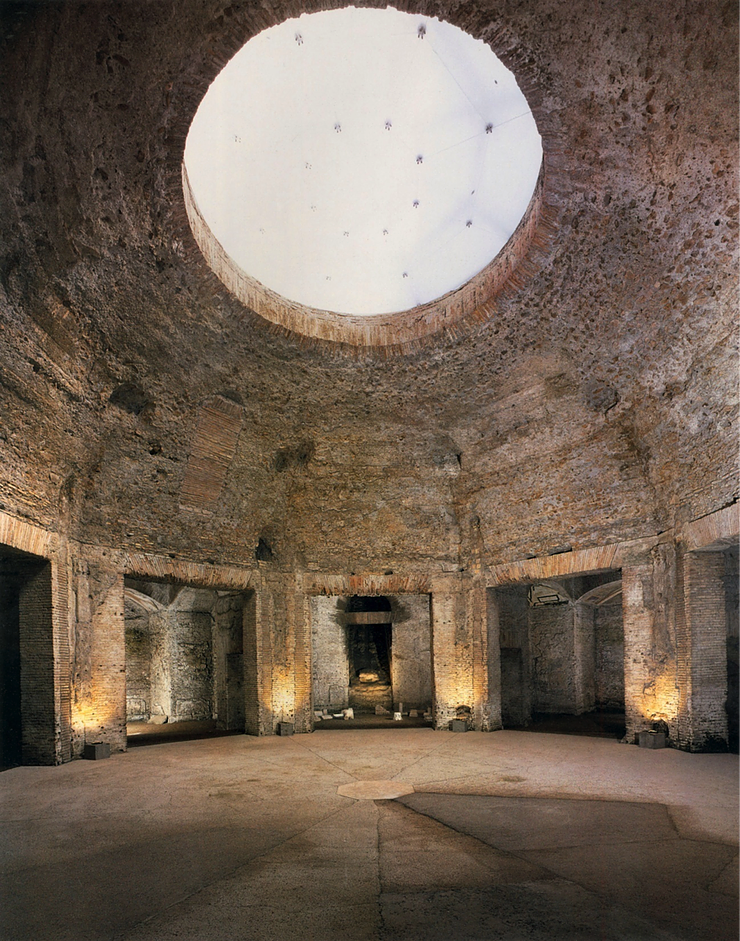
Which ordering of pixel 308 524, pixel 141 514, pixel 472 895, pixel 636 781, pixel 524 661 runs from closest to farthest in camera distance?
pixel 472 895
pixel 636 781
pixel 141 514
pixel 308 524
pixel 524 661

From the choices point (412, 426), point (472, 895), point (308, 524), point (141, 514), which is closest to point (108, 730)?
point (141, 514)

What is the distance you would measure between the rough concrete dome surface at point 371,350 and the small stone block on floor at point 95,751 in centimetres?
275

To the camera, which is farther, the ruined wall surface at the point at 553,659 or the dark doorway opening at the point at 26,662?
the ruined wall surface at the point at 553,659

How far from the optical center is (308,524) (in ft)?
39.3

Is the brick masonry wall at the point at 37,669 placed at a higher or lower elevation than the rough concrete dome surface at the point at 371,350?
lower

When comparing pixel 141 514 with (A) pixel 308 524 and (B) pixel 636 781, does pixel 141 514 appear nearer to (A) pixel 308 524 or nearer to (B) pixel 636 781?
(A) pixel 308 524

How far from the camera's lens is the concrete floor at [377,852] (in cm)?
385

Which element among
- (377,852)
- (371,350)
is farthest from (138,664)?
(377,852)

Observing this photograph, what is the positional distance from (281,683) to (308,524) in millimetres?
2709

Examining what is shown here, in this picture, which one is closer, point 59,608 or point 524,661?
point 59,608

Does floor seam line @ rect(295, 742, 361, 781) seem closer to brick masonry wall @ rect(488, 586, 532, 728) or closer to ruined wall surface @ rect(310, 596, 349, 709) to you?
brick masonry wall @ rect(488, 586, 532, 728)

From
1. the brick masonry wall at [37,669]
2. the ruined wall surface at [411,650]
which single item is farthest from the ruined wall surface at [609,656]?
the brick masonry wall at [37,669]

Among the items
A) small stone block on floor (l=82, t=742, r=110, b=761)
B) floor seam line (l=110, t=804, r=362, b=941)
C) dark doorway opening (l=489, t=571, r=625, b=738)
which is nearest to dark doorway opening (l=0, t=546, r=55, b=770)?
small stone block on floor (l=82, t=742, r=110, b=761)

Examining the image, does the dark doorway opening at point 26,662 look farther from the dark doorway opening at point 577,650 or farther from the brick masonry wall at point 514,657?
the dark doorway opening at point 577,650
